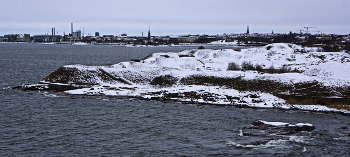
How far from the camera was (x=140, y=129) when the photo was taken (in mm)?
30094

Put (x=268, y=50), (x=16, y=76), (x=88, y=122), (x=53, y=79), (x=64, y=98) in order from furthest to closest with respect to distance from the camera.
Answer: (x=268, y=50) → (x=16, y=76) → (x=53, y=79) → (x=64, y=98) → (x=88, y=122)

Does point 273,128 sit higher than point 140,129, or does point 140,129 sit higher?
point 273,128

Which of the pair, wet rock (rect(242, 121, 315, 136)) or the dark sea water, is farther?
wet rock (rect(242, 121, 315, 136))

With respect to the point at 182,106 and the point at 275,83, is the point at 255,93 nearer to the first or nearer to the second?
the point at 275,83

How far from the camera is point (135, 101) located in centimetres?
4166

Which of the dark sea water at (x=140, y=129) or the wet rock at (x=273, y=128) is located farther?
the wet rock at (x=273, y=128)

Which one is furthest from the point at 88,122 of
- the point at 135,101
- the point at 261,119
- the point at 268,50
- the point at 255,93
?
the point at 268,50

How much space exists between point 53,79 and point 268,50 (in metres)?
77.8

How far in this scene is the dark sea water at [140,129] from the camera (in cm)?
2462

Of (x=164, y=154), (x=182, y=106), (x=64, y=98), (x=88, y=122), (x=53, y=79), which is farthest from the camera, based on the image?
(x=53, y=79)

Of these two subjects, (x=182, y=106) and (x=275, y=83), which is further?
(x=275, y=83)

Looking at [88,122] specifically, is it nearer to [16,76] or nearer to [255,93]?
[255,93]

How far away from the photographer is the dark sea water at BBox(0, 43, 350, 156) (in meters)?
24.6

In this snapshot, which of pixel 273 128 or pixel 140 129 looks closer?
pixel 273 128
